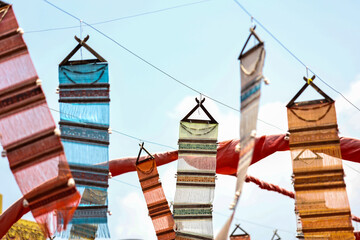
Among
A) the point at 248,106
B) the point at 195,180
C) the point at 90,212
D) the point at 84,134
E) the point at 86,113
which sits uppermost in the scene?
the point at 86,113

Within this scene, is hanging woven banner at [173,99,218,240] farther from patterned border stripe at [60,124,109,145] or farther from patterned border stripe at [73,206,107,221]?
patterned border stripe at [60,124,109,145]

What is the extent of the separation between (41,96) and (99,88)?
1.20 m

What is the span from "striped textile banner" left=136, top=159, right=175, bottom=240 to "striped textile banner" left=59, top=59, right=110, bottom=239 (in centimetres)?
216

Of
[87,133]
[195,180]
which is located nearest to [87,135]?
[87,133]

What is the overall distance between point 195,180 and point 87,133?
8.11 feet

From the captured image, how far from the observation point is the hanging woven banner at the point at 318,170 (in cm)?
952

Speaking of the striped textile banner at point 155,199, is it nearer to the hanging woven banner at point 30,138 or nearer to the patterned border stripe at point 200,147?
the patterned border stripe at point 200,147

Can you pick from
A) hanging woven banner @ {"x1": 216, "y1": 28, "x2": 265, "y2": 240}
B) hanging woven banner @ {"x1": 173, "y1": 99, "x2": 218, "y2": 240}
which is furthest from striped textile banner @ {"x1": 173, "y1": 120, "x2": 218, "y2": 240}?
hanging woven banner @ {"x1": 216, "y1": 28, "x2": 265, "y2": 240}

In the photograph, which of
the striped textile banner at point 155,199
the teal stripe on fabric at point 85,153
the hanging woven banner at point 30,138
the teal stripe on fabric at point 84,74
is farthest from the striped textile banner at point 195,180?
the hanging woven banner at point 30,138

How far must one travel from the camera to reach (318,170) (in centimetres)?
966

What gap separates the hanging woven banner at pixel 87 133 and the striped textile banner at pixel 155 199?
2159 millimetres

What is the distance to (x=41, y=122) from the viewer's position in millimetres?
7730

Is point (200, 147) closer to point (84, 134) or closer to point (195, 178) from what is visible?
A: point (195, 178)

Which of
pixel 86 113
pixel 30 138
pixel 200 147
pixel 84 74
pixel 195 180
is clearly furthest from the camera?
pixel 200 147
